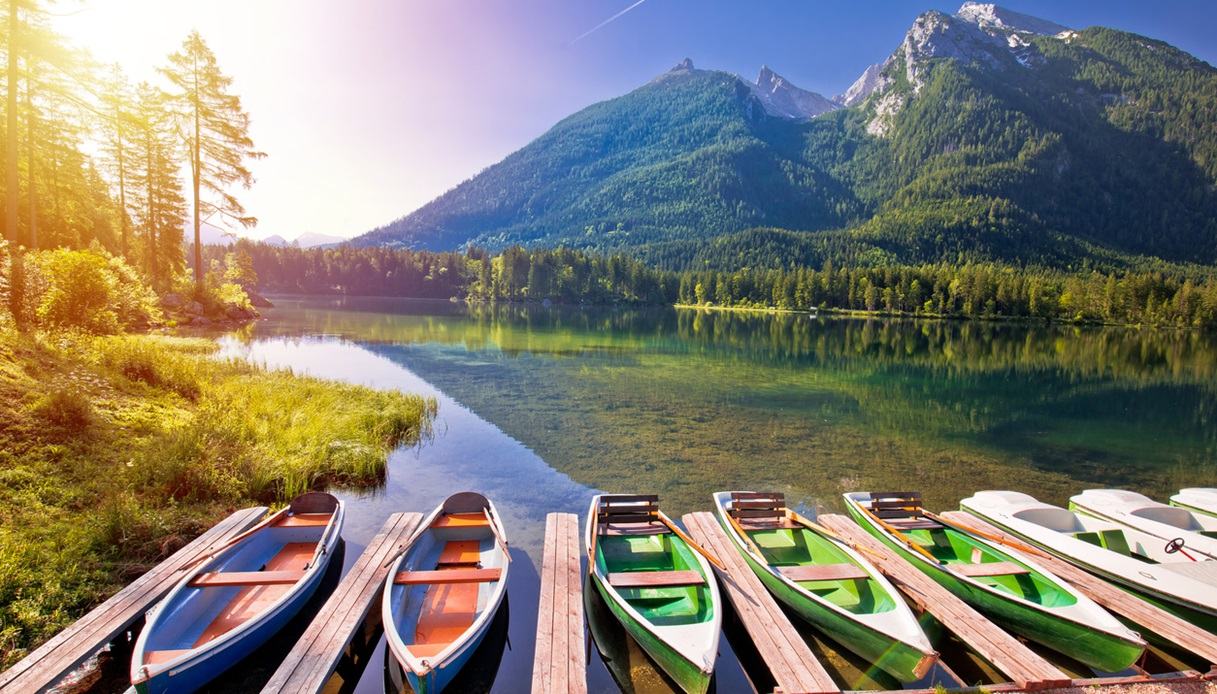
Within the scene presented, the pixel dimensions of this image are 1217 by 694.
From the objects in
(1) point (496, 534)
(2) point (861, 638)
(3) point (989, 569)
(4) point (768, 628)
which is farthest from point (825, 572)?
(1) point (496, 534)

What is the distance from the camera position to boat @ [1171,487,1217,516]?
1381 centimetres

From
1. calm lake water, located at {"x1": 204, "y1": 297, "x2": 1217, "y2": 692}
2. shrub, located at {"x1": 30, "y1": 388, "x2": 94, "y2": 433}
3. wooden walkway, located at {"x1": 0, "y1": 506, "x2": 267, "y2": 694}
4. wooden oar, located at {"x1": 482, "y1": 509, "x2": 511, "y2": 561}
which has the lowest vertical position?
calm lake water, located at {"x1": 204, "y1": 297, "x2": 1217, "y2": 692}

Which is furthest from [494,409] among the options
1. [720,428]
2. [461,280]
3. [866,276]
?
[461,280]

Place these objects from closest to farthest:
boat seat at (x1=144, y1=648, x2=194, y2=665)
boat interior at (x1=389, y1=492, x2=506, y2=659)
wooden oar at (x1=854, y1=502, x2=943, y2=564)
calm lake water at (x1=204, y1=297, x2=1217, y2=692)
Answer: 1. boat seat at (x1=144, y1=648, x2=194, y2=665)
2. boat interior at (x1=389, y1=492, x2=506, y2=659)
3. wooden oar at (x1=854, y1=502, x2=943, y2=564)
4. calm lake water at (x1=204, y1=297, x2=1217, y2=692)

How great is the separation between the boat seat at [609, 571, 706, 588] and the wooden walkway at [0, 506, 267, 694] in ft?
21.6

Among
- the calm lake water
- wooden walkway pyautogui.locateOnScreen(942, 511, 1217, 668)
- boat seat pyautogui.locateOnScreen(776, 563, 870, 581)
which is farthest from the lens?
the calm lake water

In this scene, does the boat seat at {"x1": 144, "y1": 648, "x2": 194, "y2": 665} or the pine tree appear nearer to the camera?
the boat seat at {"x1": 144, "y1": 648, "x2": 194, "y2": 665}

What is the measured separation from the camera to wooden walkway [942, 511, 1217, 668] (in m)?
8.06

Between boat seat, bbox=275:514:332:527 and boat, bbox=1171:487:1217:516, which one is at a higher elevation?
boat seat, bbox=275:514:332:527

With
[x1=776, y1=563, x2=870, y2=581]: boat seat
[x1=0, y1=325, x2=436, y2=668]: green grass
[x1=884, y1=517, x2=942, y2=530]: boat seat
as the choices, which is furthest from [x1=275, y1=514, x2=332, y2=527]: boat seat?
[x1=884, y1=517, x2=942, y2=530]: boat seat

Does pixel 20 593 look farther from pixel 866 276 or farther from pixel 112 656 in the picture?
pixel 866 276

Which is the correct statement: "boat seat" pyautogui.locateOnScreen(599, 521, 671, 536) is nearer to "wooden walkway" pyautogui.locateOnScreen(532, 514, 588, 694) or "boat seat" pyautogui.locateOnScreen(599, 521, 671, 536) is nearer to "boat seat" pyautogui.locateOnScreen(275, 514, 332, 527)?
"wooden walkway" pyautogui.locateOnScreen(532, 514, 588, 694)

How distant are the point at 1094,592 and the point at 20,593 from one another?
1660 centimetres

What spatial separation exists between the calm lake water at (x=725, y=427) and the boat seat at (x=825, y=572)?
1.23m
